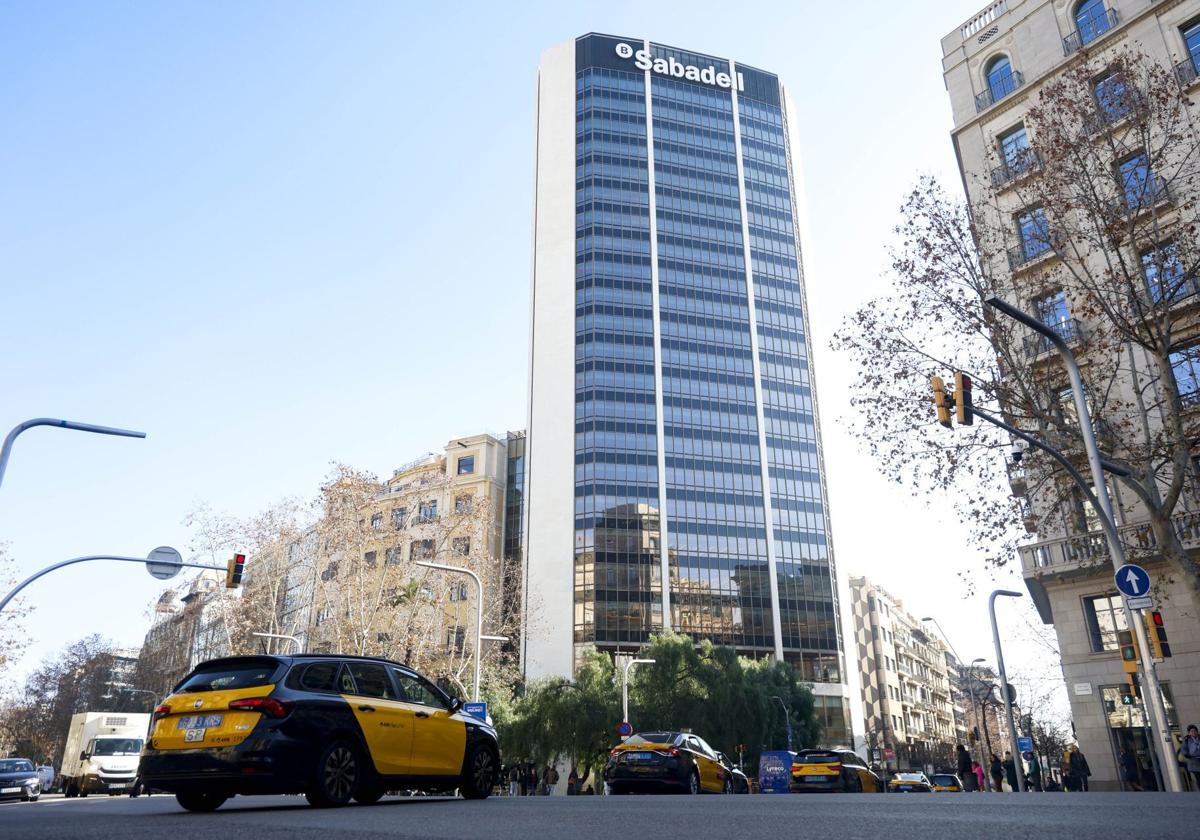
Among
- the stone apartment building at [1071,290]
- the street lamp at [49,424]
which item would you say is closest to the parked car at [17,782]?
the street lamp at [49,424]

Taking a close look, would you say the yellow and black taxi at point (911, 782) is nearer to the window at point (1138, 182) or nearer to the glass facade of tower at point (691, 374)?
the window at point (1138, 182)

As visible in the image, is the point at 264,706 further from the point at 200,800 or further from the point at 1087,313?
the point at 1087,313

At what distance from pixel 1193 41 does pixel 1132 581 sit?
2072cm

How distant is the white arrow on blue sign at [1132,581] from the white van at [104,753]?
30.7 metres

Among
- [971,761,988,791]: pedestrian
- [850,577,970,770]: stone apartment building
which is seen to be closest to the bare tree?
[971,761,988,791]: pedestrian

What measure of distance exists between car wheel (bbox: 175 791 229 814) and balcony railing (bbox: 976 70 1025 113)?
105 feet

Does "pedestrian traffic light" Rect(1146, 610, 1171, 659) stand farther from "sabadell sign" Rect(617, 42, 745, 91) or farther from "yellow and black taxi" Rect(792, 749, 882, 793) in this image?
"sabadell sign" Rect(617, 42, 745, 91)

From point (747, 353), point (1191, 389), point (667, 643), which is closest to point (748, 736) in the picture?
point (667, 643)

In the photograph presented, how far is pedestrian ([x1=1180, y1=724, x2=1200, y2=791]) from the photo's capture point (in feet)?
55.3

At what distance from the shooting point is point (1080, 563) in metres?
23.6

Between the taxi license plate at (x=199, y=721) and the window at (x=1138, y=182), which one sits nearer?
the taxi license plate at (x=199, y=721)

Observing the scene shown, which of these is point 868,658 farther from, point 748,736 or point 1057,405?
point 1057,405

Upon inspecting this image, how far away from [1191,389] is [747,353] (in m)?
63.3

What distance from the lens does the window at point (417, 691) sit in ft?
31.4
